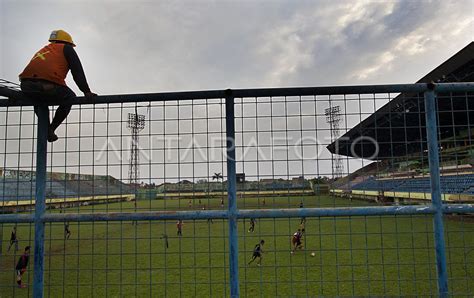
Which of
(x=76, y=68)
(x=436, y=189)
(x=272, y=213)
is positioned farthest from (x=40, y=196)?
(x=436, y=189)

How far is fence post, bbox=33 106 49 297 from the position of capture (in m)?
2.77

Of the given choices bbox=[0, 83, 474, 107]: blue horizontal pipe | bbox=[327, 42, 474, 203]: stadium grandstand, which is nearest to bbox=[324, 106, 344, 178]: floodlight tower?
bbox=[327, 42, 474, 203]: stadium grandstand

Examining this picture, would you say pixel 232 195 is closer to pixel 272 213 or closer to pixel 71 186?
pixel 272 213

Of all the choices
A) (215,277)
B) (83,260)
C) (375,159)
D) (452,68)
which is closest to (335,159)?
(375,159)

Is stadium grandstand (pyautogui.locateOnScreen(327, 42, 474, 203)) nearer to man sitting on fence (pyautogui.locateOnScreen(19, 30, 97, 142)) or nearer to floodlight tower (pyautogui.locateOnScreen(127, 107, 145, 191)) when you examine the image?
floodlight tower (pyautogui.locateOnScreen(127, 107, 145, 191))

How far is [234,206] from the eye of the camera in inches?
105

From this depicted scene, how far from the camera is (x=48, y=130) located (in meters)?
2.94

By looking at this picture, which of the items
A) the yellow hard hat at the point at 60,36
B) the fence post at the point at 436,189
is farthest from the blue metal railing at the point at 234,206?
the yellow hard hat at the point at 60,36

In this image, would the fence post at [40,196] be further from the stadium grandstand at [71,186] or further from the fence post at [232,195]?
the fence post at [232,195]

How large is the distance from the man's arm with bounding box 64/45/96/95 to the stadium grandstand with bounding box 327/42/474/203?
7.45 ft

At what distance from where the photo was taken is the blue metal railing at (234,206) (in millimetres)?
2652

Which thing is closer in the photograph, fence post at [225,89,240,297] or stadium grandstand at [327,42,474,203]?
fence post at [225,89,240,297]

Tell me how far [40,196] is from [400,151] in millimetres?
4231

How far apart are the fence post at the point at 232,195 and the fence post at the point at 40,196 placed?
5.16 ft
